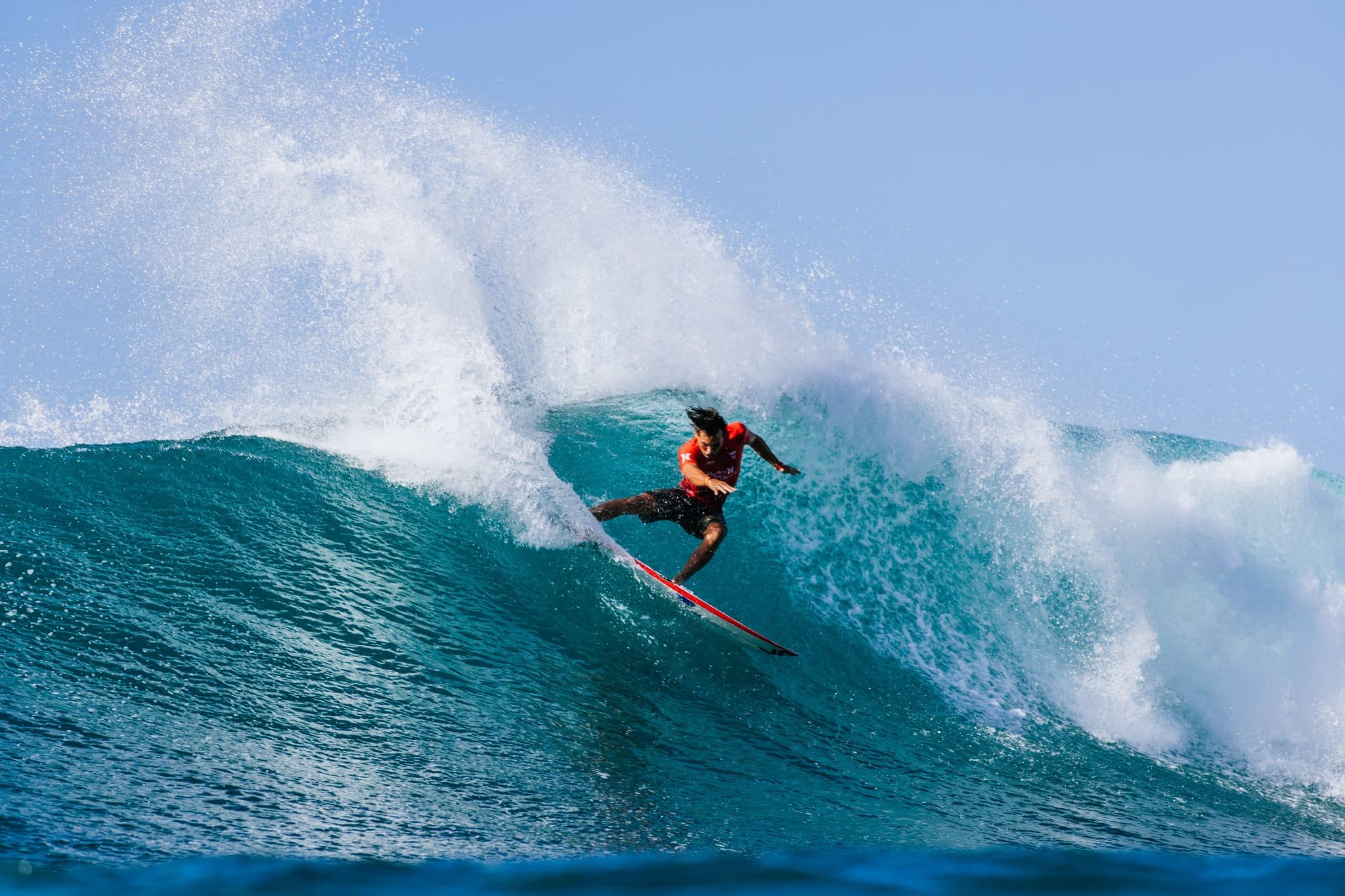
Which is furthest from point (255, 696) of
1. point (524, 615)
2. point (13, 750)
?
point (524, 615)

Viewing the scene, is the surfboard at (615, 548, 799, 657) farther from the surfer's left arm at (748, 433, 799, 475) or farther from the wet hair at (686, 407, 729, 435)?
the surfer's left arm at (748, 433, 799, 475)

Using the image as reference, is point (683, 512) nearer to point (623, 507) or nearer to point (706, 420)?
point (623, 507)

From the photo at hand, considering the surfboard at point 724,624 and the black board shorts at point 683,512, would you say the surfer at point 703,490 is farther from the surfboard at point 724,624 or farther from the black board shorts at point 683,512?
the surfboard at point 724,624

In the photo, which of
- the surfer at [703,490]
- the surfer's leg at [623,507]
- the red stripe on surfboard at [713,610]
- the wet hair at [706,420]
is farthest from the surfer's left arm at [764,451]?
the red stripe on surfboard at [713,610]

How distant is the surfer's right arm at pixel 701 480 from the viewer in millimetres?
6176

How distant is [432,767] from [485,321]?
621 centimetres

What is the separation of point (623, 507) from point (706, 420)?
38.3 inches

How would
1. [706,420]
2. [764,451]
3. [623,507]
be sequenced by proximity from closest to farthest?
[706,420] → [764,451] → [623,507]

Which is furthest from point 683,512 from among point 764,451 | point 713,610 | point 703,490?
point 713,610

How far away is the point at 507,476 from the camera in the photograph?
7035 millimetres

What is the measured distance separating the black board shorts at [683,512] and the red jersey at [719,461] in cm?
5

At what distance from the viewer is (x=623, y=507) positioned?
6773 mm

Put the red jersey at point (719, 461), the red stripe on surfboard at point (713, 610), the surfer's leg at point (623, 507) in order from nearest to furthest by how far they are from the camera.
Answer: the red stripe on surfboard at point (713, 610), the red jersey at point (719, 461), the surfer's leg at point (623, 507)

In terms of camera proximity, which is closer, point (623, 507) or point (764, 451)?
point (764, 451)
